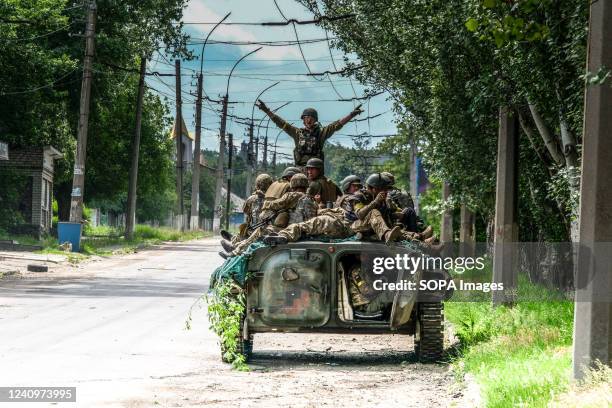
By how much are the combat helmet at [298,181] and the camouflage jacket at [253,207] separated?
3.24 feet

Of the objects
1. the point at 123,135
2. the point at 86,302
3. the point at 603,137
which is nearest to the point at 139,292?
the point at 86,302

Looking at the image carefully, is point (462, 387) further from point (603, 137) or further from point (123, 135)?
point (123, 135)

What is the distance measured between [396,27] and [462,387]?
1431 cm

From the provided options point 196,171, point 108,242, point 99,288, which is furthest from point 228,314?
point 196,171

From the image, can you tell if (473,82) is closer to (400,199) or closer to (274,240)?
(400,199)

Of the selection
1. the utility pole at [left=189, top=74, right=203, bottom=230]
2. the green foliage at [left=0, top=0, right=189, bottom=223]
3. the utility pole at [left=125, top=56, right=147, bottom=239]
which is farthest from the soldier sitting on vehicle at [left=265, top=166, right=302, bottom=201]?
the utility pole at [left=189, top=74, right=203, bottom=230]

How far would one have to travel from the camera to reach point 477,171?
23875 millimetres

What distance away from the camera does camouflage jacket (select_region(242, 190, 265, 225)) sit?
15375 mm

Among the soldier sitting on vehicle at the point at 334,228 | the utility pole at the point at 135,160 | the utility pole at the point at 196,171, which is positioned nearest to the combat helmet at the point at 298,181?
the soldier sitting on vehicle at the point at 334,228

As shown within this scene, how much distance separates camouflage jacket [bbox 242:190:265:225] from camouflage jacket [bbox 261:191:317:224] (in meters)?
1.11

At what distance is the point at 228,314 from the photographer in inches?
524

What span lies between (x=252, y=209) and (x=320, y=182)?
0.92m

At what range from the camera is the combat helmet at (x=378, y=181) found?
1412 centimetres

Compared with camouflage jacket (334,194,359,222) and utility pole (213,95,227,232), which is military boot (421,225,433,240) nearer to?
camouflage jacket (334,194,359,222)
